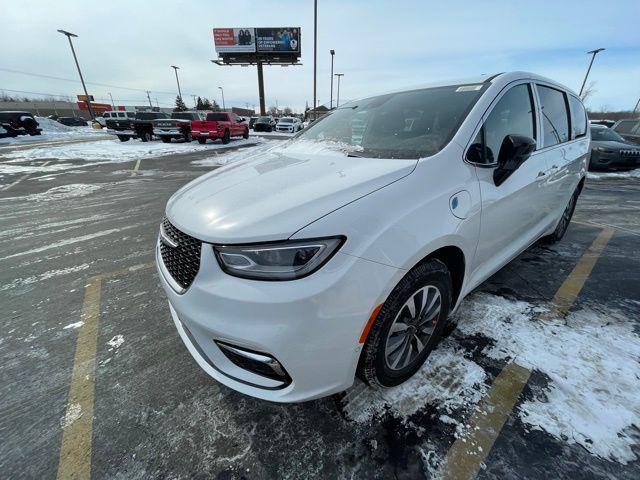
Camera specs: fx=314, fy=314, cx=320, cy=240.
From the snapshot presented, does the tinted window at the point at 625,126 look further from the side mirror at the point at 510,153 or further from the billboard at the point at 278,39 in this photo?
the billboard at the point at 278,39

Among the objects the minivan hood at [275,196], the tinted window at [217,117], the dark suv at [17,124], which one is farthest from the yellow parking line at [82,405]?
the dark suv at [17,124]

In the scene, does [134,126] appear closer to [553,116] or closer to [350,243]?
[553,116]

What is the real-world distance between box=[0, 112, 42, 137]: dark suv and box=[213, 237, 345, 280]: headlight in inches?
1093

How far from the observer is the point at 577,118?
3605mm

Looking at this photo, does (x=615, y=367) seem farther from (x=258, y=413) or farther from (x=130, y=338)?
(x=130, y=338)

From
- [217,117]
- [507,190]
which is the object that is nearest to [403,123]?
[507,190]

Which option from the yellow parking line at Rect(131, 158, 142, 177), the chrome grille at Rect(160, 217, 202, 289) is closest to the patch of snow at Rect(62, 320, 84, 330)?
the chrome grille at Rect(160, 217, 202, 289)

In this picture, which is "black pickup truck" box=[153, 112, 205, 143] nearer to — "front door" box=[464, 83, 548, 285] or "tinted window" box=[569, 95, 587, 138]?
"tinted window" box=[569, 95, 587, 138]

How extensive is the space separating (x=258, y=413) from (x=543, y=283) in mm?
2891

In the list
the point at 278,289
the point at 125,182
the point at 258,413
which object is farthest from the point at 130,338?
the point at 125,182

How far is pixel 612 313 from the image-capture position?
2578mm

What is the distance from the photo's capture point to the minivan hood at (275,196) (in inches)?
55.5

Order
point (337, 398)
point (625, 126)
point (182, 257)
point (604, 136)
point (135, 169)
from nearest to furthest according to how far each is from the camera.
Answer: point (182, 257), point (337, 398), point (135, 169), point (604, 136), point (625, 126)

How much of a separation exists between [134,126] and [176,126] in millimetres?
2513
